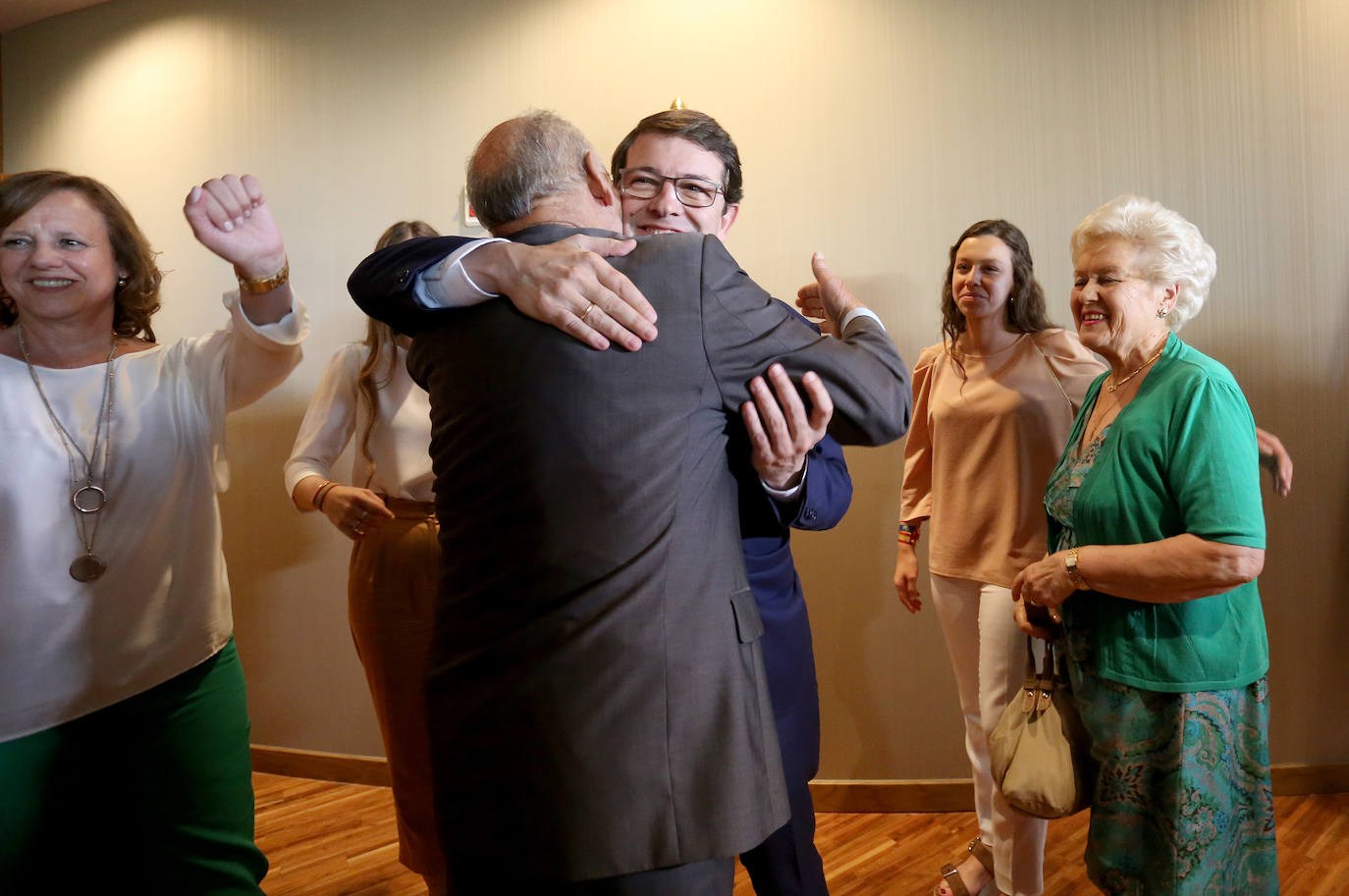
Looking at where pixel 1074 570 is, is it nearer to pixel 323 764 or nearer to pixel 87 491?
pixel 87 491

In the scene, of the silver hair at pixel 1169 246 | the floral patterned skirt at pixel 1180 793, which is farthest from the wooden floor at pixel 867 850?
the silver hair at pixel 1169 246

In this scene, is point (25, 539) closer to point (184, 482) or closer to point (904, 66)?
point (184, 482)

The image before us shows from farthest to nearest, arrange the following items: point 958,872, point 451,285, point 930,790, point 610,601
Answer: point 930,790 → point 958,872 → point 451,285 → point 610,601

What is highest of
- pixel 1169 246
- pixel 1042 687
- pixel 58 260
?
pixel 58 260

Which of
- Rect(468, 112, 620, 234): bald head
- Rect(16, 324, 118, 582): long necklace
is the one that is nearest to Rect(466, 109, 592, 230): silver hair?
Rect(468, 112, 620, 234): bald head

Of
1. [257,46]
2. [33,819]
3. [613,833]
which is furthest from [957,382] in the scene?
[257,46]

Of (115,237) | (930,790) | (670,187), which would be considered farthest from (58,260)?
(930,790)

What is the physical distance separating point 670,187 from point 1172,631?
1208 millimetres

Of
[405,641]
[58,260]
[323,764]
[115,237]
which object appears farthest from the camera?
[323,764]

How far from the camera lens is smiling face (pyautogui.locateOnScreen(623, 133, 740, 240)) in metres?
1.67

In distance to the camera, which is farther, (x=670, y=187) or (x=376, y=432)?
(x=376, y=432)

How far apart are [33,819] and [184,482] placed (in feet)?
1.88

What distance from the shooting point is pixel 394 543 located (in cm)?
219

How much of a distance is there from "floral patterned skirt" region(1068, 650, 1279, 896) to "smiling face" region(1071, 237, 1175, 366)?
657mm
